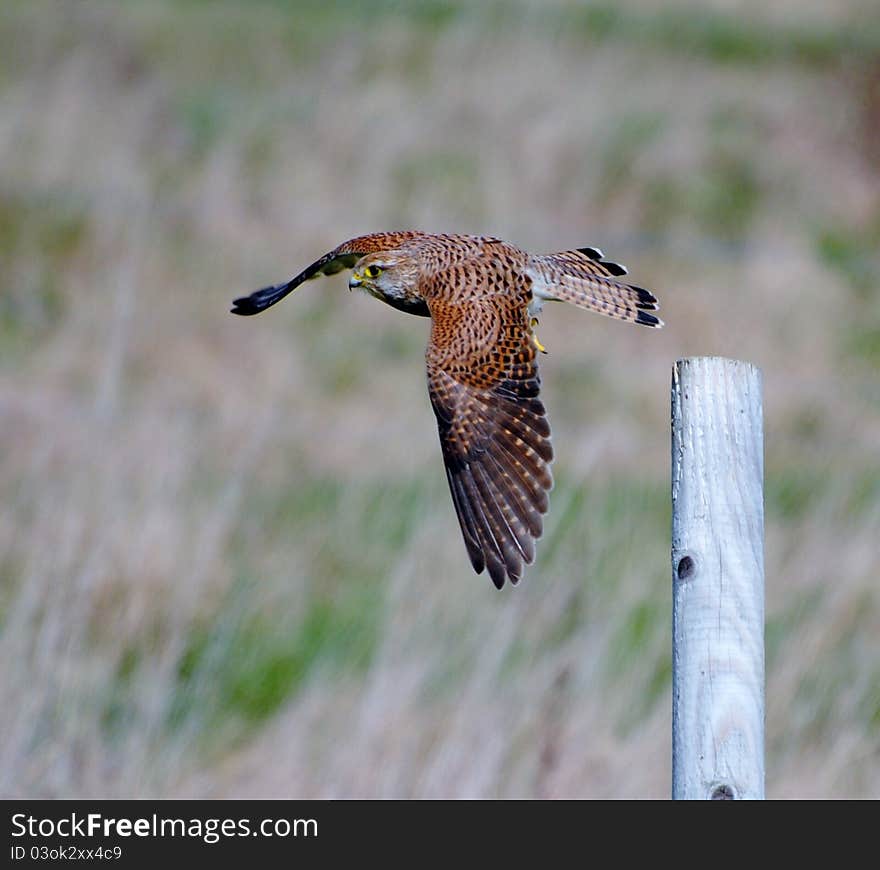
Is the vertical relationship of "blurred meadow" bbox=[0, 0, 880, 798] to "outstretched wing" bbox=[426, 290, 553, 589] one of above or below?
above

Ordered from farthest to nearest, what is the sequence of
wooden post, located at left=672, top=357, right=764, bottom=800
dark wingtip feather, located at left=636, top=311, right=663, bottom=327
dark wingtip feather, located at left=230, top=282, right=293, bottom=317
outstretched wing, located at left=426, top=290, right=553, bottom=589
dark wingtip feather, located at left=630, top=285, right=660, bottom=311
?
dark wingtip feather, located at left=630, top=285, right=660, bottom=311 < dark wingtip feather, located at left=636, top=311, right=663, bottom=327 < dark wingtip feather, located at left=230, top=282, right=293, bottom=317 < outstretched wing, located at left=426, top=290, right=553, bottom=589 < wooden post, located at left=672, top=357, right=764, bottom=800

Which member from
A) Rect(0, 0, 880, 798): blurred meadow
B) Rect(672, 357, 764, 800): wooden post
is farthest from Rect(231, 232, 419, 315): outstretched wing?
Rect(672, 357, 764, 800): wooden post

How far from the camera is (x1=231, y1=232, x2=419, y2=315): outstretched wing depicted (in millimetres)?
4848

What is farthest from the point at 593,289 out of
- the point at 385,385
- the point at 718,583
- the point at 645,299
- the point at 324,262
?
the point at 385,385

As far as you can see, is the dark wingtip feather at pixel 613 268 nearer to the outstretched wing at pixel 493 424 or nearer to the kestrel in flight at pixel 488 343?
the kestrel in flight at pixel 488 343

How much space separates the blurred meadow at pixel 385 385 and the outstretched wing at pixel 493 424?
171 centimetres

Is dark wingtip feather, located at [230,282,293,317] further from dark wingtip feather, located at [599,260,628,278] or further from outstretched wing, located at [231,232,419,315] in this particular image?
dark wingtip feather, located at [599,260,628,278]

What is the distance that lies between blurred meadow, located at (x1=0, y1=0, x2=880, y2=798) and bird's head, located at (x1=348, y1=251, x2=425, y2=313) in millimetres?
1588

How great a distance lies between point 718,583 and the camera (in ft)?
10.2

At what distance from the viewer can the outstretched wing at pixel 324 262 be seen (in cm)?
485

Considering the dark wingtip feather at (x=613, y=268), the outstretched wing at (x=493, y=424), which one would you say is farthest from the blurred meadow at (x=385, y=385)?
the outstretched wing at (x=493, y=424)

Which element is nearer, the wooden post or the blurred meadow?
the wooden post
